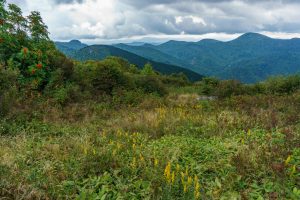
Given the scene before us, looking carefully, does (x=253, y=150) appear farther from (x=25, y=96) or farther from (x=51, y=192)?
(x=25, y=96)

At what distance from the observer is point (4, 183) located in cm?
389

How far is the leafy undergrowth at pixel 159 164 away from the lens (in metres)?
4.00

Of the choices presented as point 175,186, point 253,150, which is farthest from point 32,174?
point 253,150

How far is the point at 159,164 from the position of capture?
4812 millimetres

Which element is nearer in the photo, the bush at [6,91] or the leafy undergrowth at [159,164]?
the leafy undergrowth at [159,164]

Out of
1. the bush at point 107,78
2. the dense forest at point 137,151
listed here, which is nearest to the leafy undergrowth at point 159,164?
the dense forest at point 137,151

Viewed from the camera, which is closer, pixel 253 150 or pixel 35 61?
pixel 253 150

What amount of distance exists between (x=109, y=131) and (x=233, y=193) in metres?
4.16

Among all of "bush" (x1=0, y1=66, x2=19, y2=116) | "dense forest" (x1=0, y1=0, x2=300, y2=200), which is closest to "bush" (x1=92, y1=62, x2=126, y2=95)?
"dense forest" (x1=0, y1=0, x2=300, y2=200)

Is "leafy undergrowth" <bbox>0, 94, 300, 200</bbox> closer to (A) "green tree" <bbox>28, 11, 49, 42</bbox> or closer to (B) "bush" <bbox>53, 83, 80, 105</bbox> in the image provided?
(B) "bush" <bbox>53, 83, 80, 105</bbox>

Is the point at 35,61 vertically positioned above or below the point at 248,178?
above

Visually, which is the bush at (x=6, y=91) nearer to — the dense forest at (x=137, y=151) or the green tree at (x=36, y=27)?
the dense forest at (x=137, y=151)

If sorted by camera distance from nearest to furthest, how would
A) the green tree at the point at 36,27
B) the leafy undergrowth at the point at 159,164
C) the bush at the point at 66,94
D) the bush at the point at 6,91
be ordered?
1. the leafy undergrowth at the point at 159,164
2. the bush at the point at 6,91
3. the bush at the point at 66,94
4. the green tree at the point at 36,27

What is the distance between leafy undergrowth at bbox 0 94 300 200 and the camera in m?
4.00
